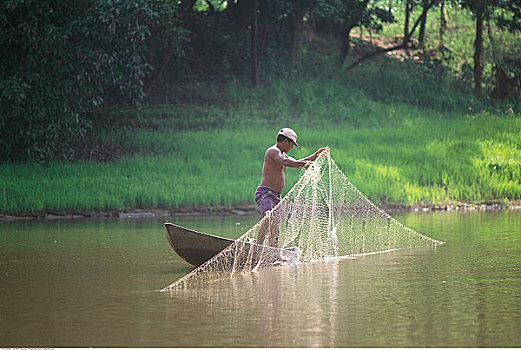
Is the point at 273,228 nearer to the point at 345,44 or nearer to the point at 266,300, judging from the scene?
the point at 266,300

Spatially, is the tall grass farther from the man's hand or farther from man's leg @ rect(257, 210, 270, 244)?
man's leg @ rect(257, 210, 270, 244)

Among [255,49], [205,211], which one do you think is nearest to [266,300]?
[205,211]

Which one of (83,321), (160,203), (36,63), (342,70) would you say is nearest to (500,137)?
(342,70)

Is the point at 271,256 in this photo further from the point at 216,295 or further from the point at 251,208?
the point at 251,208

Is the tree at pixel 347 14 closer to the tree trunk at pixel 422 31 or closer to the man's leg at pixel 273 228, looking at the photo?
the tree trunk at pixel 422 31

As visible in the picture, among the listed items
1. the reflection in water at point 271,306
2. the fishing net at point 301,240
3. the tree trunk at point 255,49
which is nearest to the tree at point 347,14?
the tree trunk at point 255,49

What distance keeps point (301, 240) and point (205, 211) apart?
743 cm

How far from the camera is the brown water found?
20.0ft

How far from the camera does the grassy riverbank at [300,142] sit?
60.3ft

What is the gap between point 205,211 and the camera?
18.2 m

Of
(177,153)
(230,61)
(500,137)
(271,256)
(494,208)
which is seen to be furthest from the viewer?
(230,61)

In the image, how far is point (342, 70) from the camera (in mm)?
29922

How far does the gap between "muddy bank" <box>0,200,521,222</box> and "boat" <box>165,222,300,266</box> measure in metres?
8.19

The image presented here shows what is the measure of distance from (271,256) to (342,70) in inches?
816
